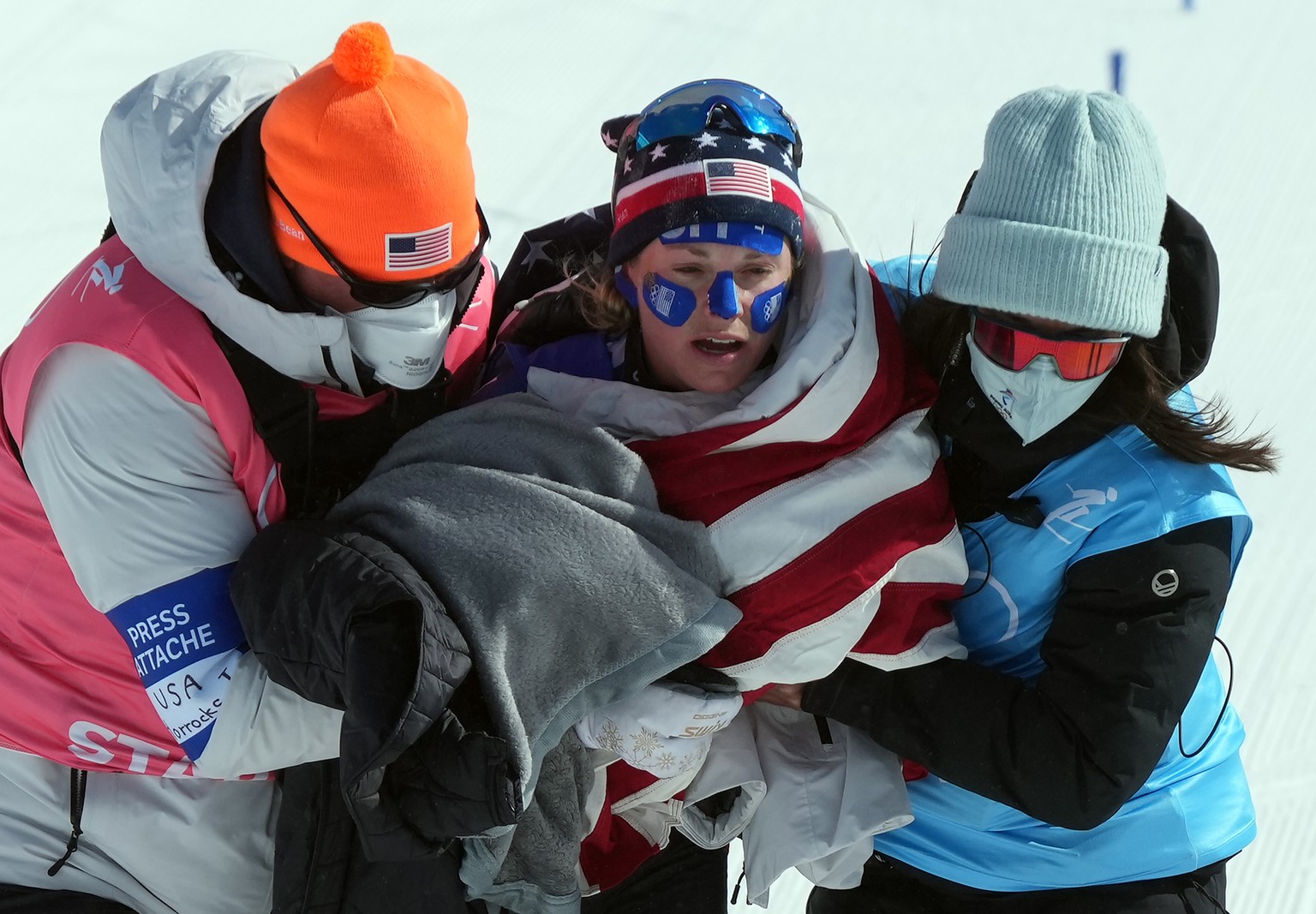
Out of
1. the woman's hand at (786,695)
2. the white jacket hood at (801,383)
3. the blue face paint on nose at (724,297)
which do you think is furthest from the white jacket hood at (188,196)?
the woman's hand at (786,695)

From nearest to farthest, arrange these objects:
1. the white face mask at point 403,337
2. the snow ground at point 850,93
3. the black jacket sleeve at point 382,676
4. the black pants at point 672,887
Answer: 1. the black jacket sleeve at point 382,676
2. the white face mask at point 403,337
3. the black pants at point 672,887
4. the snow ground at point 850,93

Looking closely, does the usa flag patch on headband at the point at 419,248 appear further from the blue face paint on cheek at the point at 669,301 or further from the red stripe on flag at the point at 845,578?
the red stripe on flag at the point at 845,578

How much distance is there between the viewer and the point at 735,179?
189 cm

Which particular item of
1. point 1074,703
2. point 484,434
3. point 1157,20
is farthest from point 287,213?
point 1157,20

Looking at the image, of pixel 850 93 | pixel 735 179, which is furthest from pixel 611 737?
pixel 850 93

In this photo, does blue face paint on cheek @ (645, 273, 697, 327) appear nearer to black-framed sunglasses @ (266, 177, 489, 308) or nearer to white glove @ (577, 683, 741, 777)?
black-framed sunglasses @ (266, 177, 489, 308)

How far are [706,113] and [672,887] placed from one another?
121 centimetres

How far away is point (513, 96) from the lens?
172 inches

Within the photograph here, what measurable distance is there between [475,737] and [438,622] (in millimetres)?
144

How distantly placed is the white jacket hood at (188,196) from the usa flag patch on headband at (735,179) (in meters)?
0.53

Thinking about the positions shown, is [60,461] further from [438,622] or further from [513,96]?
[513,96]

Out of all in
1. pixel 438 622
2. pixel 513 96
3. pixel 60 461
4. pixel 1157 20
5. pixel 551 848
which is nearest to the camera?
pixel 438 622

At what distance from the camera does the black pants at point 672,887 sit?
220cm

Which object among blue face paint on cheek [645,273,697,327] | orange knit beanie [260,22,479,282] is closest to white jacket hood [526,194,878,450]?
blue face paint on cheek [645,273,697,327]
